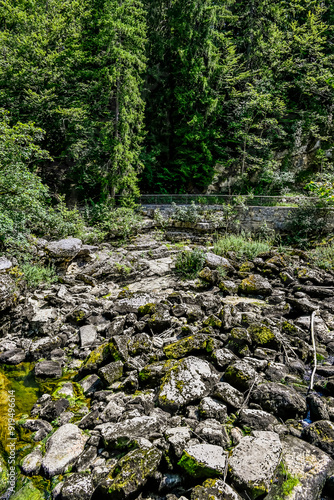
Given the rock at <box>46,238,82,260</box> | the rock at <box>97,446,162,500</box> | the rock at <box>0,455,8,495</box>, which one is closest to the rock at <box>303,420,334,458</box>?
the rock at <box>97,446,162,500</box>

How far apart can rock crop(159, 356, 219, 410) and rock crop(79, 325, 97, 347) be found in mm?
2231

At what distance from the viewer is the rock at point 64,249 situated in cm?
836

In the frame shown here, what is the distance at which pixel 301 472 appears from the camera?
2.58 m

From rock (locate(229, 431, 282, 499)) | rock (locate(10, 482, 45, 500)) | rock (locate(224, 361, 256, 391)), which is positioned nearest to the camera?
rock (locate(229, 431, 282, 499))

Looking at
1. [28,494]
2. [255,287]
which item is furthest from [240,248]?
[28,494]

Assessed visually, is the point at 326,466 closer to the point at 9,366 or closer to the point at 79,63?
the point at 9,366

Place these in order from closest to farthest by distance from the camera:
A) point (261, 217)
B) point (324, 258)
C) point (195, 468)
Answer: point (195, 468) < point (324, 258) < point (261, 217)

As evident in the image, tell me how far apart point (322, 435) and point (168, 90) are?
21472 mm

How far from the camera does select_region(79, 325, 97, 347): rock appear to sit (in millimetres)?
5367

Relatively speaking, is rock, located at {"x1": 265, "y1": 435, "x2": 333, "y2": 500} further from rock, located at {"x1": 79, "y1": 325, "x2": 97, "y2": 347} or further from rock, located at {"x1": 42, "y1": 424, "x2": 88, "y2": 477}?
rock, located at {"x1": 79, "y1": 325, "x2": 97, "y2": 347}

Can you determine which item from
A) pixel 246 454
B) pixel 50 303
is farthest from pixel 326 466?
pixel 50 303

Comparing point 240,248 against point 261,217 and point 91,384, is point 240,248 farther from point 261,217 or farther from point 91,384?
point 91,384

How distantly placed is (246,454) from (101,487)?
1.43 m

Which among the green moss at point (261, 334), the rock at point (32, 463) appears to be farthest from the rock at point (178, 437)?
the green moss at point (261, 334)
